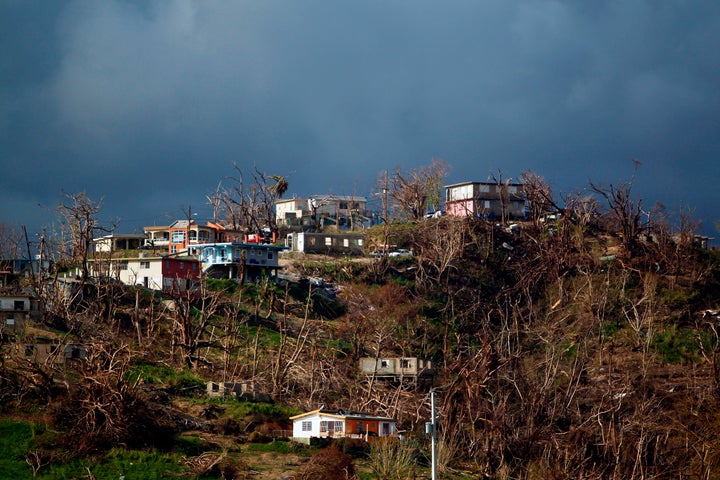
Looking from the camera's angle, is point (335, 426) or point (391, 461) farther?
point (335, 426)

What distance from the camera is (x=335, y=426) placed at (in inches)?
2112

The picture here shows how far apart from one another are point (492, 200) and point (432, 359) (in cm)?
3518

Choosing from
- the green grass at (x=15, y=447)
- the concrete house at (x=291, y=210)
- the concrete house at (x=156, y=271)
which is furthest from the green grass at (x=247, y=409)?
the concrete house at (x=291, y=210)

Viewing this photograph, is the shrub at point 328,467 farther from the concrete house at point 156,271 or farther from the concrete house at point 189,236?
the concrete house at point 189,236

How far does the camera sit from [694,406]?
68.2 metres

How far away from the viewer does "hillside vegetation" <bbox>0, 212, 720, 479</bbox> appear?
166ft

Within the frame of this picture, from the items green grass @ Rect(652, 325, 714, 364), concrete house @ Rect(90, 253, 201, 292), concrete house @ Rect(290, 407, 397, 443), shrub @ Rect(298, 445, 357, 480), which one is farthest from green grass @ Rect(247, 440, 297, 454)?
green grass @ Rect(652, 325, 714, 364)

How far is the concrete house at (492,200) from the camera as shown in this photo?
110250 mm

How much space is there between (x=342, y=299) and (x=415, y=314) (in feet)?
22.6

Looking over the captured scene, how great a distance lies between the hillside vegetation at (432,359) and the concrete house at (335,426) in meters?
1.49

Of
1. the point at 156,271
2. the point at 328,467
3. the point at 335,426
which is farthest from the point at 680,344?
the point at 328,467

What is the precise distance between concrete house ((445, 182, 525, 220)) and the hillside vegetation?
5.56 m

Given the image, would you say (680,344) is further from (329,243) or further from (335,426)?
(335,426)

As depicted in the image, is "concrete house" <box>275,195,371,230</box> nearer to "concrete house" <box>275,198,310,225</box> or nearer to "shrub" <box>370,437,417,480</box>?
"concrete house" <box>275,198,310,225</box>
